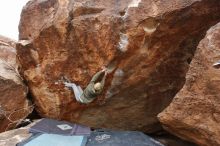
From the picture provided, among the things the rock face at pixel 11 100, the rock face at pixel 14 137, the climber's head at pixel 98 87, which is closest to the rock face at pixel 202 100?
the climber's head at pixel 98 87

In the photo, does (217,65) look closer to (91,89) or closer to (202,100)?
(202,100)

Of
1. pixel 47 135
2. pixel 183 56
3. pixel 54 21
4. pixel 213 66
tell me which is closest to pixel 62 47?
pixel 54 21

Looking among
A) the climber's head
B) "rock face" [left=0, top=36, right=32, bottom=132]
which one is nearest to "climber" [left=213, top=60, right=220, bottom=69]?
the climber's head

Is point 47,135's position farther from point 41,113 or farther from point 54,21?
point 54,21

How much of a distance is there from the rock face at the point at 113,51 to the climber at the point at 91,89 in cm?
11

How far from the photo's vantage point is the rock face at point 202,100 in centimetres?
599

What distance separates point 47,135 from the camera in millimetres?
7172

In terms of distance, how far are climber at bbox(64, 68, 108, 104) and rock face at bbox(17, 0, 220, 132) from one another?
0.35 ft

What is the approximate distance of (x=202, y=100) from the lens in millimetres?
6176

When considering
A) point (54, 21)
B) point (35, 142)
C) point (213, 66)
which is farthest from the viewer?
point (54, 21)

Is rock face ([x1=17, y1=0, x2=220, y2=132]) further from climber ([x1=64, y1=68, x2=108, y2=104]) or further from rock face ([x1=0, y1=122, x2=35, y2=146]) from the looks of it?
rock face ([x1=0, y1=122, x2=35, y2=146])

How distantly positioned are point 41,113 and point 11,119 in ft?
2.15

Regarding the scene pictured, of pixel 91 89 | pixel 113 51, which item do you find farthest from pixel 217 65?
pixel 91 89

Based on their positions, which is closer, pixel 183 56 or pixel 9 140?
pixel 9 140
